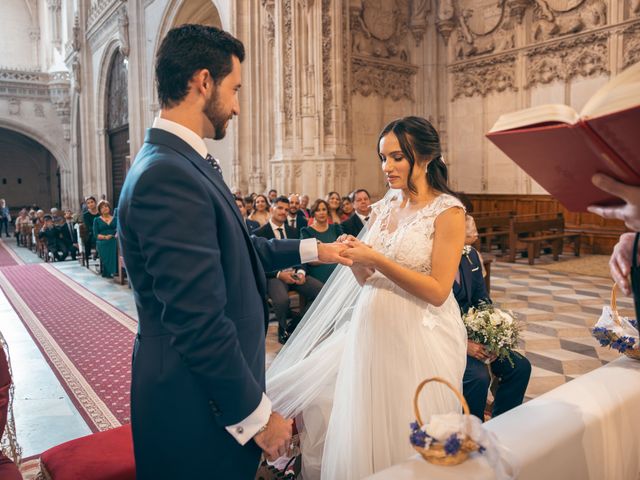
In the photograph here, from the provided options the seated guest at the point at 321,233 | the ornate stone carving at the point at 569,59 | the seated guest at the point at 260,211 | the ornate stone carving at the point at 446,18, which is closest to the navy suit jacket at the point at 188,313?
the seated guest at the point at 321,233

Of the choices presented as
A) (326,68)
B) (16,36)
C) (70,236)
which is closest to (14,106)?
(16,36)

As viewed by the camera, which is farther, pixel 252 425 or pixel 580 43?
pixel 580 43

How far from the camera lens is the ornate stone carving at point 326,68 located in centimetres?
975

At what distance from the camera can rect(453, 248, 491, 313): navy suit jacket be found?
→ 9.35ft

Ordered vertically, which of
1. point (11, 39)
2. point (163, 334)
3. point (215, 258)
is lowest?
point (163, 334)

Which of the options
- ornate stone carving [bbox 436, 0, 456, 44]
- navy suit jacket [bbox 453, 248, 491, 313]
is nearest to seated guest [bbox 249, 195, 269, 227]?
navy suit jacket [bbox 453, 248, 491, 313]

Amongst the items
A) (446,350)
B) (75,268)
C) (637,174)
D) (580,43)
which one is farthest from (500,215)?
(637,174)

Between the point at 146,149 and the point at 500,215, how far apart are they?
→ 10.9m

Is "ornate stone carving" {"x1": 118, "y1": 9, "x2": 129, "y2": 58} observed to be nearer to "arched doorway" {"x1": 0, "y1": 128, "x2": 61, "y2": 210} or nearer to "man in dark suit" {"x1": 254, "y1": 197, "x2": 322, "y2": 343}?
"man in dark suit" {"x1": 254, "y1": 197, "x2": 322, "y2": 343}

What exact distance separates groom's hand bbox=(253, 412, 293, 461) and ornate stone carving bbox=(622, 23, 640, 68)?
10.6 metres

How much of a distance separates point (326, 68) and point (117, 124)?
41.3ft

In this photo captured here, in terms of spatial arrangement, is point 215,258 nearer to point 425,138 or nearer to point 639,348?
point 425,138

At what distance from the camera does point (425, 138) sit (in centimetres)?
215

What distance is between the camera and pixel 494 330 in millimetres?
2631
